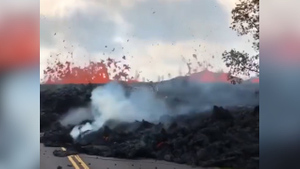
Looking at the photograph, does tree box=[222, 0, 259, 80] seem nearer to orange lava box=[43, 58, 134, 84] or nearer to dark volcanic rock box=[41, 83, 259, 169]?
dark volcanic rock box=[41, 83, 259, 169]

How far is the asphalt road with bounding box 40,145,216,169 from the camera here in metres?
2.97

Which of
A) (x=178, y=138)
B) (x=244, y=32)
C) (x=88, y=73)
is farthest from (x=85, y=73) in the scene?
(x=244, y=32)

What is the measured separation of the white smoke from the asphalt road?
0.66 feet

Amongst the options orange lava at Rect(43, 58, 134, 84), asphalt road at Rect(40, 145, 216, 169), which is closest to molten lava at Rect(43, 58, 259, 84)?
orange lava at Rect(43, 58, 134, 84)

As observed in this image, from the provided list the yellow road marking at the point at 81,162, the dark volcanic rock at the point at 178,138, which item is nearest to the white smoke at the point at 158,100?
the dark volcanic rock at the point at 178,138

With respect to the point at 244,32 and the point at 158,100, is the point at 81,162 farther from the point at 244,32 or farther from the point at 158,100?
the point at 244,32

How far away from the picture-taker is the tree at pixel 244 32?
9.46 ft

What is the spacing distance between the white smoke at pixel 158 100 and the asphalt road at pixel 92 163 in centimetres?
20

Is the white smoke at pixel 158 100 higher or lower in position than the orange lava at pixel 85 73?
lower

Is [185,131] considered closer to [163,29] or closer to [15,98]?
[163,29]

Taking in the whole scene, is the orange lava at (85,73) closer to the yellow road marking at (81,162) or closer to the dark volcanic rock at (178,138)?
the dark volcanic rock at (178,138)

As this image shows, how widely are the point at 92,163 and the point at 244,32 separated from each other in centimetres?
158

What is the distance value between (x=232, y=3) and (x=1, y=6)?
1806 mm

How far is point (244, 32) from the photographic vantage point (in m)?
2.91
